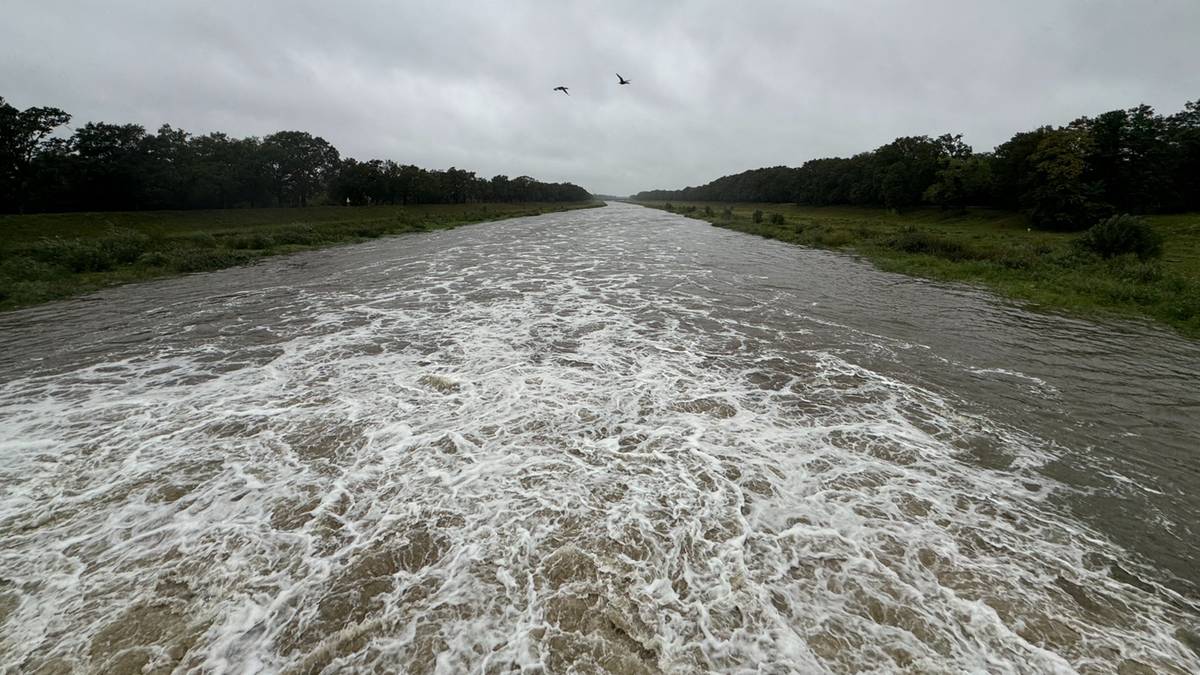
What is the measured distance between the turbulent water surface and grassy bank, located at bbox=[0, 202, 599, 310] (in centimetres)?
853

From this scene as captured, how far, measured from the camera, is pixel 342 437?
8.27 meters

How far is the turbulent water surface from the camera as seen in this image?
4.67 metres

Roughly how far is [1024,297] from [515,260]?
2706 centimetres

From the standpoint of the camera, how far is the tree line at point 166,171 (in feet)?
156

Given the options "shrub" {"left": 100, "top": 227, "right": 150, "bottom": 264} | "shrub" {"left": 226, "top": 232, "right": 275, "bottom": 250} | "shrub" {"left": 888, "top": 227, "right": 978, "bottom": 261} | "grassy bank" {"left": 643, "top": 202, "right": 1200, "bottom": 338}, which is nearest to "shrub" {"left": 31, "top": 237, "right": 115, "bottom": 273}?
"shrub" {"left": 100, "top": 227, "right": 150, "bottom": 264}

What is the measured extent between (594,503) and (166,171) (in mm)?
73312

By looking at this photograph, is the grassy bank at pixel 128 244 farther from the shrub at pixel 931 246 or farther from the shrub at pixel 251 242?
the shrub at pixel 931 246

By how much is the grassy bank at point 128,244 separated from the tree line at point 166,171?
9.54m

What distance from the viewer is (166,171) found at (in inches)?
2136

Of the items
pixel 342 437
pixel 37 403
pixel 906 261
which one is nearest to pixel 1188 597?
pixel 342 437

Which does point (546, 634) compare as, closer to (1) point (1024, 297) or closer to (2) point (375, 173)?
(1) point (1024, 297)

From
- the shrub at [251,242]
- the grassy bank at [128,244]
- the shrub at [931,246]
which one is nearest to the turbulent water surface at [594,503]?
the grassy bank at [128,244]

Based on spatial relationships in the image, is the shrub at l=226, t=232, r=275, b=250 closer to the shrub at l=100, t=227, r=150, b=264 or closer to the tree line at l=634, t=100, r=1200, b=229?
the shrub at l=100, t=227, r=150, b=264

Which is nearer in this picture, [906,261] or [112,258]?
[112,258]
